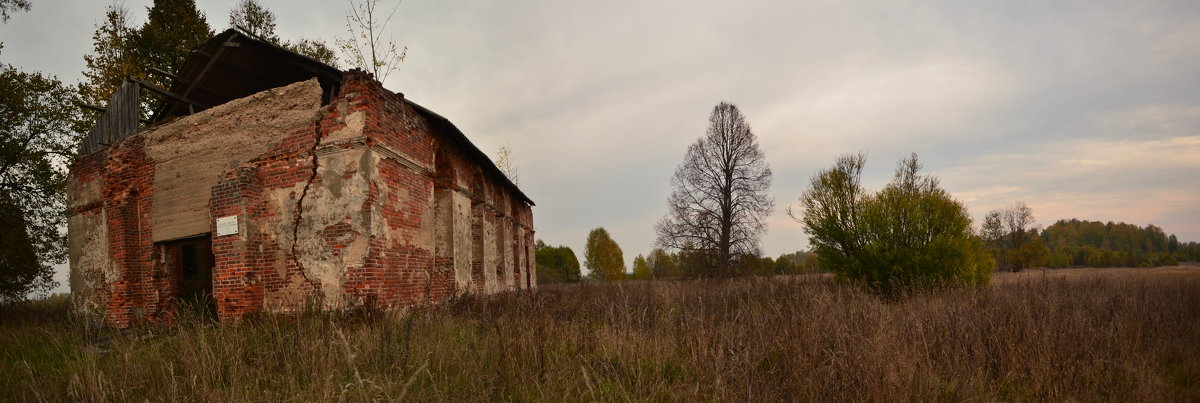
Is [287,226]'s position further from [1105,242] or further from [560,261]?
[1105,242]

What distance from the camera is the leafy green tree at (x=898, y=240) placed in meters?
12.2

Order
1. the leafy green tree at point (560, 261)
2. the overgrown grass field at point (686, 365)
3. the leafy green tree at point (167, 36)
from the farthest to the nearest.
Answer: the leafy green tree at point (560, 261), the leafy green tree at point (167, 36), the overgrown grass field at point (686, 365)

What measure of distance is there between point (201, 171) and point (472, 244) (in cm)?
571

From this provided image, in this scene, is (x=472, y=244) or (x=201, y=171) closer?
(x=201, y=171)

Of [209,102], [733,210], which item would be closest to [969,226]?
[733,210]

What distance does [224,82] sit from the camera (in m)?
11.7

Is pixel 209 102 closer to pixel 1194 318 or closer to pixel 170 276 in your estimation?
pixel 170 276

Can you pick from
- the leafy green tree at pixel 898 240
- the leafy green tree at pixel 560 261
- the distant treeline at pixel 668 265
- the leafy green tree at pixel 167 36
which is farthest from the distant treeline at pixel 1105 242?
the leafy green tree at pixel 167 36

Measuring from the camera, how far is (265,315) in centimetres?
730

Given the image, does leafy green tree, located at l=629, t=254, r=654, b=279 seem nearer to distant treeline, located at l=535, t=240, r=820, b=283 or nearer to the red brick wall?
distant treeline, located at l=535, t=240, r=820, b=283

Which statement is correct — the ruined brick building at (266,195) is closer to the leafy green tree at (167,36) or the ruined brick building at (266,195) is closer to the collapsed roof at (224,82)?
the collapsed roof at (224,82)

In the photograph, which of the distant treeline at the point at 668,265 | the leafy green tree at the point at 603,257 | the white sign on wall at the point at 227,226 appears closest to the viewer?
the white sign on wall at the point at 227,226

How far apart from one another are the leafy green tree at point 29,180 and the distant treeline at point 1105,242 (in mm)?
72689

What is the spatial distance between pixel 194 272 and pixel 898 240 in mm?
16952
